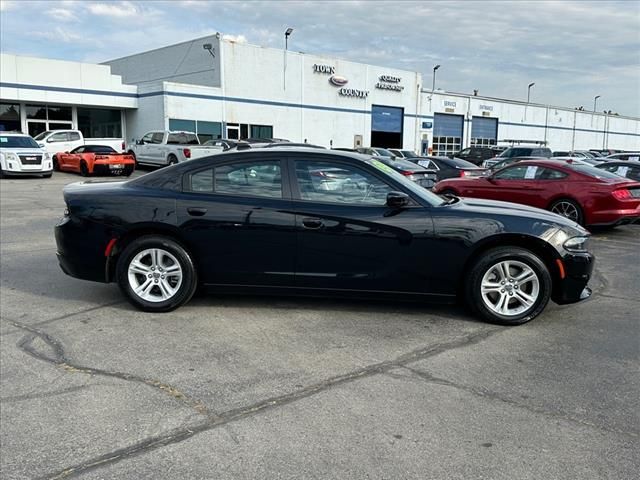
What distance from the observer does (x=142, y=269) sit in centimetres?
534

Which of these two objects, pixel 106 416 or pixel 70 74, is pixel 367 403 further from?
pixel 70 74

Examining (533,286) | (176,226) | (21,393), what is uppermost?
(176,226)

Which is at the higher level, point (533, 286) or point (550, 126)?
point (550, 126)

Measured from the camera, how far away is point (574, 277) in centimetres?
511

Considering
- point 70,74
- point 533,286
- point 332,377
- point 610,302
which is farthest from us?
point 70,74

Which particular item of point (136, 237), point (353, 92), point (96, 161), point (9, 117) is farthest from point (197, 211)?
point (353, 92)

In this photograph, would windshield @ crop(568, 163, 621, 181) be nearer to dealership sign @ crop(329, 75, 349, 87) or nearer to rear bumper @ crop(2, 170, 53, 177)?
rear bumper @ crop(2, 170, 53, 177)

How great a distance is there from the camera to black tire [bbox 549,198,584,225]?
1065 centimetres

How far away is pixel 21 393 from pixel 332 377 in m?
2.10

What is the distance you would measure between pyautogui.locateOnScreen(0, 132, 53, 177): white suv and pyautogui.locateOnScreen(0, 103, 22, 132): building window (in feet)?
29.7

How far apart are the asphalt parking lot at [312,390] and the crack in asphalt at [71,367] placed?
17mm

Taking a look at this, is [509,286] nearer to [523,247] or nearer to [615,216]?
[523,247]

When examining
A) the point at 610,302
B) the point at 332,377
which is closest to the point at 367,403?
the point at 332,377

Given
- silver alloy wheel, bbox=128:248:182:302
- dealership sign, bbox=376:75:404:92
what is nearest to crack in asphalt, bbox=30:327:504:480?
silver alloy wheel, bbox=128:248:182:302
